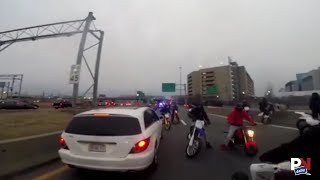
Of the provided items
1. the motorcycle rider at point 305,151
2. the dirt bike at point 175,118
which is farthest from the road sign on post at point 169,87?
the motorcycle rider at point 305,151

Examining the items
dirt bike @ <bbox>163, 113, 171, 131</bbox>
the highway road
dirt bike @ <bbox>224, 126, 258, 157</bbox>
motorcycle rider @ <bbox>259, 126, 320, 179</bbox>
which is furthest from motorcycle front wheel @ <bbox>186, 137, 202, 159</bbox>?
dirt bike @ <bbox>163, 113, 171, 131</bbox>

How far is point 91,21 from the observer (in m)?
27.1

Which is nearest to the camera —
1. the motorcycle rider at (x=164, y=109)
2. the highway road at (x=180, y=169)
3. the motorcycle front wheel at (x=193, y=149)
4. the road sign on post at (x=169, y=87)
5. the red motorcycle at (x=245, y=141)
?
the highway road at (x=180, y=169)

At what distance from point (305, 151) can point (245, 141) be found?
6981 mm

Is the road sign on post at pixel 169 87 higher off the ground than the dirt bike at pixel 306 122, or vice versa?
the road sign on post at pixel 169 87

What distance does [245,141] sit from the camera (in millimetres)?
10195

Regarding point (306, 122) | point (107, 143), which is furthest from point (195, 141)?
point (306, 122)

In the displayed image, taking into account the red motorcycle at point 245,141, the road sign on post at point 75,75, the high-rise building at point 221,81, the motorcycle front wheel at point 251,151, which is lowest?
the motorcycle front wheel at point 251,151

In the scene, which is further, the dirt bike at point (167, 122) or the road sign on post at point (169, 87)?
the road sign on post at point (169, 87)

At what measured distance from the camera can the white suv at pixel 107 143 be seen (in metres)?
6.85

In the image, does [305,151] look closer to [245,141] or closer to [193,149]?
[193,149]

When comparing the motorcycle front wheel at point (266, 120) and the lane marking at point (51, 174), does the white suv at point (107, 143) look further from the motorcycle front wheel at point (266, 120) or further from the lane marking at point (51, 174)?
the motorcycle front wheel at point (266, 120)

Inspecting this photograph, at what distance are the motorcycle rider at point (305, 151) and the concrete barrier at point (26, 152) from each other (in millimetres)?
5696

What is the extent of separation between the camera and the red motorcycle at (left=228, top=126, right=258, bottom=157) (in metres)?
9.88
